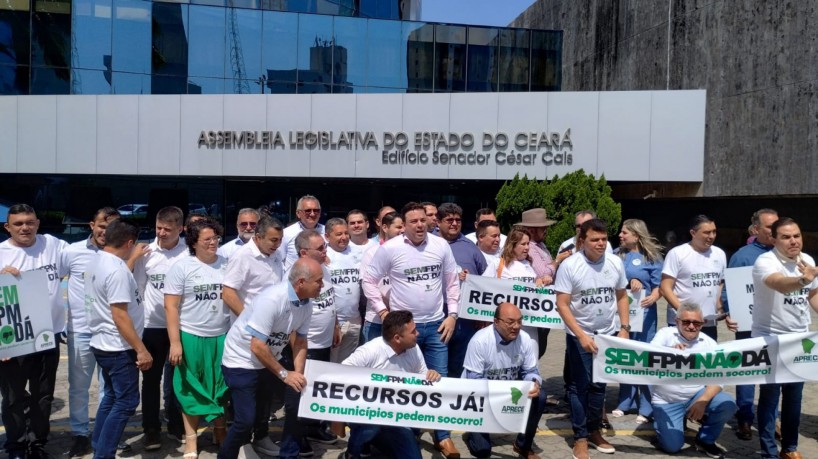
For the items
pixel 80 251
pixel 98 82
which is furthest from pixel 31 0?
pixel 80 251

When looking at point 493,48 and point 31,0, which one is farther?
point 493,48

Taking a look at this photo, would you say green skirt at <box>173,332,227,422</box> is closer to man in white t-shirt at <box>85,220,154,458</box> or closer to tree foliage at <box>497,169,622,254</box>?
man in white t-shirt at <box>85,220,154,458</box>

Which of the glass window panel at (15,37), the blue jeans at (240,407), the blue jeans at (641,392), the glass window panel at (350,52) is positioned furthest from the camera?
the glass window panel at (350,52)

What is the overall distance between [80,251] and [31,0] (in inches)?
907

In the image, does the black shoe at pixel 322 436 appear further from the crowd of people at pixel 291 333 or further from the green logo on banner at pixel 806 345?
the green logo on banner at pixel 806 345

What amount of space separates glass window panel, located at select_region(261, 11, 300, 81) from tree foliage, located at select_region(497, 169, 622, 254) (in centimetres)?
1211

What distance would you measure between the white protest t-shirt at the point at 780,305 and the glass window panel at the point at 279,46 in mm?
23085

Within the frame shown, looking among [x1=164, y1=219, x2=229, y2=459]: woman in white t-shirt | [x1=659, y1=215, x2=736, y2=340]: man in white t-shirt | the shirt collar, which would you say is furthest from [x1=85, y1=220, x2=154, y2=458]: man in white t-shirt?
[x1=659, y1=215, x2=736, y2=340]: man in white t-shirt

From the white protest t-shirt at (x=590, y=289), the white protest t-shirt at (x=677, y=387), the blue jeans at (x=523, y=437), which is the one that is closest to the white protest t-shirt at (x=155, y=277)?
the blue jeans at (x=523, y=437)

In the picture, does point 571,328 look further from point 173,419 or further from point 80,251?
point 80,251

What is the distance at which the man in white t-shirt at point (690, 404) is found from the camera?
5871mm

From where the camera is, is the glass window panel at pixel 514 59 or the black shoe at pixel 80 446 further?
the glass window panel at pixel 514 59

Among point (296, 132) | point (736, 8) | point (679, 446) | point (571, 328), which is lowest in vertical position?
point (679, 446)

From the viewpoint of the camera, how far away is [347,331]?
664 centimetres
